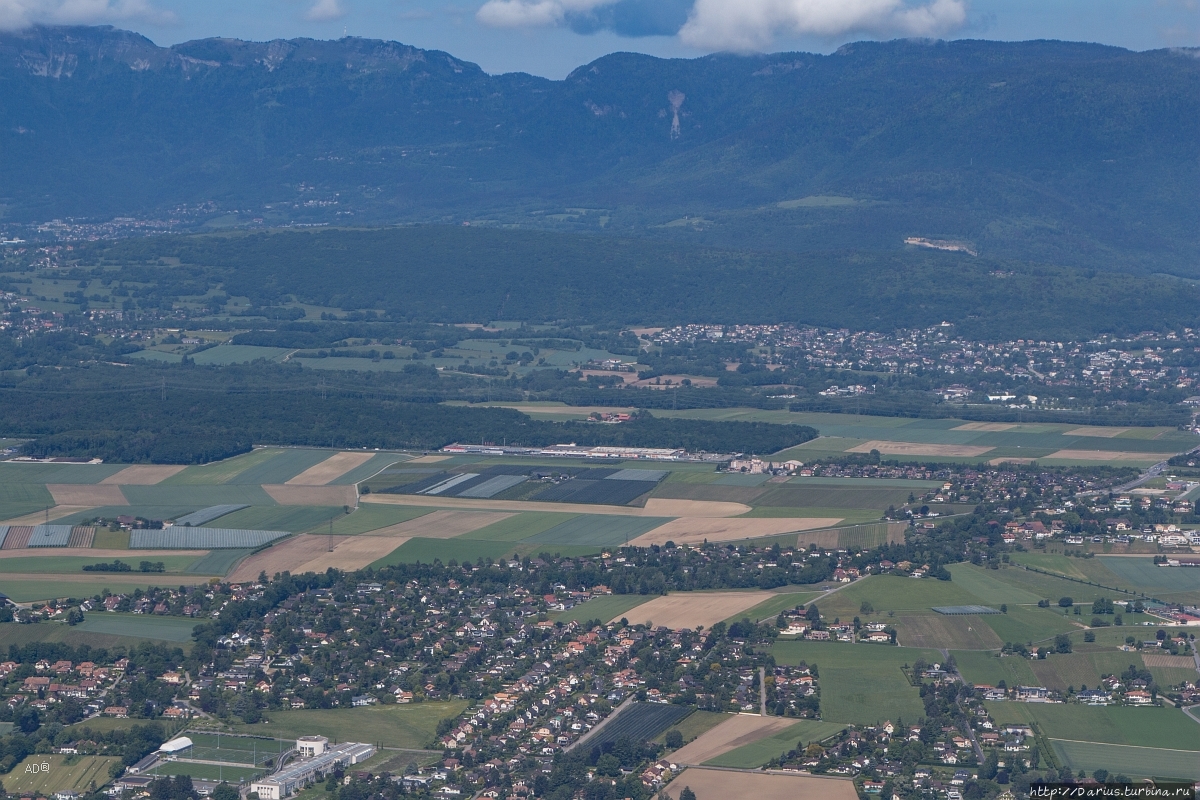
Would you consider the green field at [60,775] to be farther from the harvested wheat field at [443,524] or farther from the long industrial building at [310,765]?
the harvested wheat field at [443,524]

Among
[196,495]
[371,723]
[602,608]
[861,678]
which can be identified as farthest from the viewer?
[196,495]

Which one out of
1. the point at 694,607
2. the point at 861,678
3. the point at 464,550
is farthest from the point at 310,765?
the point at 464,550

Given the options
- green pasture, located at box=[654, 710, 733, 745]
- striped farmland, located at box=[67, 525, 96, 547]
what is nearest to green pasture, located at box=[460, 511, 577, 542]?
striped farmland, located at box=[67, 525, 96, 547]

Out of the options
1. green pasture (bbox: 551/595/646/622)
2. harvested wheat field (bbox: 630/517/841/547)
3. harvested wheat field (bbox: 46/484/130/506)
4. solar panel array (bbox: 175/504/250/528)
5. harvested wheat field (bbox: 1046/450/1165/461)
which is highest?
harvested wheat field (bbox: 46/484/130/506)

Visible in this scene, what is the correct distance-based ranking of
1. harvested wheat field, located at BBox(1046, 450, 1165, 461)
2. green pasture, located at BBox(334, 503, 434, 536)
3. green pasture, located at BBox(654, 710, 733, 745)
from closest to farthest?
1. green pasture, located at BBox(654, 710, 733, 745)
2. green pasture, located at BBox(334, 503, 434, 536)
3. harvested wheat field, located at BBox(1046, 450, 1165, 461)

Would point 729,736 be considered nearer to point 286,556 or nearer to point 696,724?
point 696,724

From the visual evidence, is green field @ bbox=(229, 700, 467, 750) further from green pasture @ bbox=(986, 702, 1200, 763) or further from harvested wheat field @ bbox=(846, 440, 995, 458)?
harvested wheat field @ bbox=(846, 440, 995, 458)

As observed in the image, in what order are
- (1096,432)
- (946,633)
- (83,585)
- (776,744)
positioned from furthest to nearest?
1. (1096,432)
2. (83,585)
3. (946,633)
4. (776,744)
